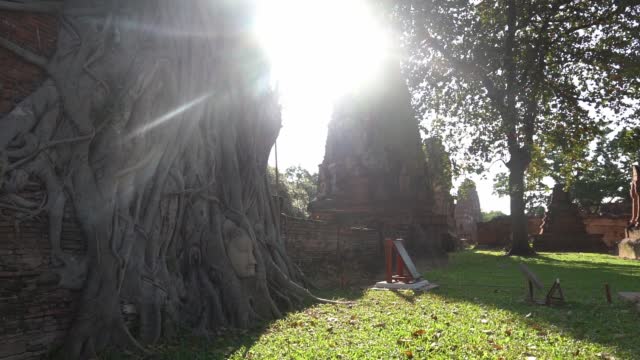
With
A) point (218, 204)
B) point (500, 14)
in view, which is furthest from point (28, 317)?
point (500, 14)

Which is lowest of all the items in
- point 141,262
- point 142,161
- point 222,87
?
point 141,262

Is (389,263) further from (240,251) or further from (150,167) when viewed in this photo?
(150,167)

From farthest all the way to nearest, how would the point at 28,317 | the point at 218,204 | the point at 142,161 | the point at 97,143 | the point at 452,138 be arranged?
the point at 452,138 → the point at 218,204 → the point at 142,161 → the point at 97,143 → the point at 28,317

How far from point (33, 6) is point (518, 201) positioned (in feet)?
73.5

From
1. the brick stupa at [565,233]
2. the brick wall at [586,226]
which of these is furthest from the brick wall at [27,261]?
the brick wall at [586,226]

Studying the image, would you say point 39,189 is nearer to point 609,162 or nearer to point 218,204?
point 218,204

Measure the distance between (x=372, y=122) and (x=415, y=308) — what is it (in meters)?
17.0

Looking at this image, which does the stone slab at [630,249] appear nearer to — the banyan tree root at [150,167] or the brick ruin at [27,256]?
the banyan tree root at [150,167]

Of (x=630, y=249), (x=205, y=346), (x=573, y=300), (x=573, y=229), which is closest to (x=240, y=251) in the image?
(x=205, y=346)

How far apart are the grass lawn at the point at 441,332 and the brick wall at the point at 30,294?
104cm

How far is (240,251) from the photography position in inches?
261

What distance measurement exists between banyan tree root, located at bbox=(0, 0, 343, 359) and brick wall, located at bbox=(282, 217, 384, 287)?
3362 millimetres

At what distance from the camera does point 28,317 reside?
4641 mm

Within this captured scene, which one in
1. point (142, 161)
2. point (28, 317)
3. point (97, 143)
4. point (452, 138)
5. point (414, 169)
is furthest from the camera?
point (452, 138)
